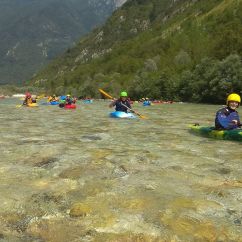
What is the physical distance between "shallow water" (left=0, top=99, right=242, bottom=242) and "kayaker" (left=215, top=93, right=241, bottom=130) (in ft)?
4.98

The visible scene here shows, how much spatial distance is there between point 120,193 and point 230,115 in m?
8.95

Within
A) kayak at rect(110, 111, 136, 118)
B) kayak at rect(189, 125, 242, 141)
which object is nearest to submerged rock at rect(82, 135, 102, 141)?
kayak at rect(189, 125, 242, 141)

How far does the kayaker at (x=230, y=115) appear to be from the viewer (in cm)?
1603

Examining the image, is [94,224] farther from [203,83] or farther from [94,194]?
[203,83]

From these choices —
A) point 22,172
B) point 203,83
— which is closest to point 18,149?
point 22,172

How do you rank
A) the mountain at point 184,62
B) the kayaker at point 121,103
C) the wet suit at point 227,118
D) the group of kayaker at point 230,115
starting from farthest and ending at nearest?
the mountain at point 184,62
the kayaker at point 121,103
the wet suit at point 227,118
the group of kayaker at point 230,115

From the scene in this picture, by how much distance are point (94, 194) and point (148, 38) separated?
175613mm

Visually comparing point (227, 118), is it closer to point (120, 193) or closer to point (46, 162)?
point (46, 162)

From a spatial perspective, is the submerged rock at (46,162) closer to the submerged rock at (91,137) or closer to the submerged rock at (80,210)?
the submerged rock at (80,210)

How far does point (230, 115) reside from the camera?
1622 cm

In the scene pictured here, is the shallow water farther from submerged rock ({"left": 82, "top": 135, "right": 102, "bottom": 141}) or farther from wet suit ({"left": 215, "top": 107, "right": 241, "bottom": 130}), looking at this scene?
submerged rock ({"left": 82, "top": 135, "right": 102, "bottom": 141})

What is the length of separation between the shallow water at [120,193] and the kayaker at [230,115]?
4.98 ft

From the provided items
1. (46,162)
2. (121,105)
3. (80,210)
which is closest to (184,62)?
(121,105)

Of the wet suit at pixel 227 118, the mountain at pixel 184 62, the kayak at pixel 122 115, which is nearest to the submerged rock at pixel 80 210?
the wet suit at pixel 227 118
